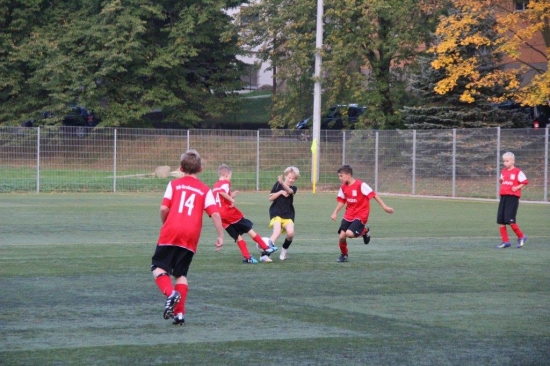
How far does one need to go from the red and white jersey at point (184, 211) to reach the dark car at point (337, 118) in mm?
31734

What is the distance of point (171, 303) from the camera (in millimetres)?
7711

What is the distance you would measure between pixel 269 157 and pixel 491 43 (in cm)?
928

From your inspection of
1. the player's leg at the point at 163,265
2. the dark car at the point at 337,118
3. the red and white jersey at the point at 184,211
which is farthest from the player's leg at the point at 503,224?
the dark car at the point at 337,118

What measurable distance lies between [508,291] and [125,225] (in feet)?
33.2

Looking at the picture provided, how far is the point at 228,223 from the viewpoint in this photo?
12.6m

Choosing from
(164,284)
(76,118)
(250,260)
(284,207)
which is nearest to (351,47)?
(76,118)

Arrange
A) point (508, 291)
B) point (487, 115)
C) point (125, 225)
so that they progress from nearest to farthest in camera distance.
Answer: point (508, 291), point (125, 225), point (487, 115)

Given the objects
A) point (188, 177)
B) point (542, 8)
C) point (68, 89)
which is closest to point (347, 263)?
point (188, 177)

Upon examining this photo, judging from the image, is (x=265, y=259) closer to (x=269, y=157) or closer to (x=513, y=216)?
(x=513, y=216)

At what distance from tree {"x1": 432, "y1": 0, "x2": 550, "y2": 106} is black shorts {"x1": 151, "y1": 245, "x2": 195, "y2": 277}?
24878mm

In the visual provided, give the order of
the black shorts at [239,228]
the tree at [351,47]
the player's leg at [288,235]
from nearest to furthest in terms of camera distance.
→ the black shorts at [239,228]
the player's leg at [288,235]
the tree at [351,47]

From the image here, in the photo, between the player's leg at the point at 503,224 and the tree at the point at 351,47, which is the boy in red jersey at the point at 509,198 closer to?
the player's leg at the point at 503,224

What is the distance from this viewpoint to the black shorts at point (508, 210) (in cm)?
1495

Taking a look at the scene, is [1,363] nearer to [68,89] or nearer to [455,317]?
[455,317]
